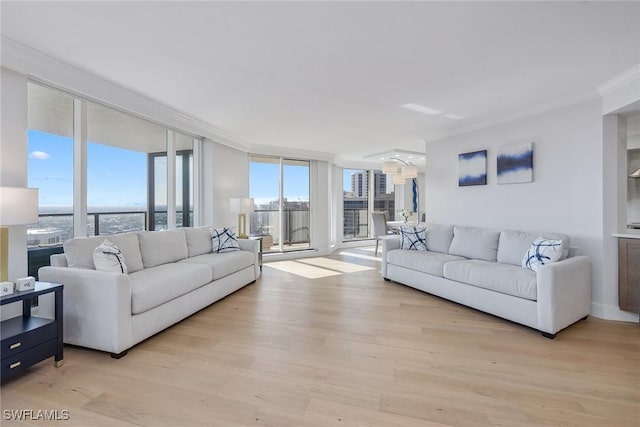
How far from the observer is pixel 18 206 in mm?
2109

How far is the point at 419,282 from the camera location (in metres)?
4.09

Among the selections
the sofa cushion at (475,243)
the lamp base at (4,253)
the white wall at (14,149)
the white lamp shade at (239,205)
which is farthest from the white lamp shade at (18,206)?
the sofa cushion at (475,243)

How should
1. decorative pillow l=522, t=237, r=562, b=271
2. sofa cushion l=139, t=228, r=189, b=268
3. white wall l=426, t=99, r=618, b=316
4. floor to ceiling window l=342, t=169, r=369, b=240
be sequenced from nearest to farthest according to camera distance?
decorative pillow l=522, t=237, r=562, b=271 < white wall l=426, t=99, r=618, b=316 < sofa cushion l=139, t=228, r=189, b=268 < floor to ceiling window l=342, t=169, r=369, b=240

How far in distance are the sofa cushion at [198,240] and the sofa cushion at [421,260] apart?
277 cm

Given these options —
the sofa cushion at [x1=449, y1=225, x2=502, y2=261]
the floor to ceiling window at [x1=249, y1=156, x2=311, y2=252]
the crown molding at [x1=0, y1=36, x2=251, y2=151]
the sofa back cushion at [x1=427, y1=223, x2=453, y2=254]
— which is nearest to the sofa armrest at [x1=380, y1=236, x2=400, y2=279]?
the sofa back cushion at [x1=427, y1=223, x2=453, y2=254]

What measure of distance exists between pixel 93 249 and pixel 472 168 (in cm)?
494

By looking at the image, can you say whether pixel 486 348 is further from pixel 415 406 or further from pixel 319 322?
pixel 319 322

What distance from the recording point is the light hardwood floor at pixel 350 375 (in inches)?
67.4

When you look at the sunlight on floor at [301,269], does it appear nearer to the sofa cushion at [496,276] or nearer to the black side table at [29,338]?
the sofa cushion at [496,276]

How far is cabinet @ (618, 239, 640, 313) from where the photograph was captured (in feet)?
9.70

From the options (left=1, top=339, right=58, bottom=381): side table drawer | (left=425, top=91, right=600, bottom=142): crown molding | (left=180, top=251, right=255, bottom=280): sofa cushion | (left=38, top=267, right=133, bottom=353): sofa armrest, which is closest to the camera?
(left=1, top=339, right=58, bottom=381): side table drawer

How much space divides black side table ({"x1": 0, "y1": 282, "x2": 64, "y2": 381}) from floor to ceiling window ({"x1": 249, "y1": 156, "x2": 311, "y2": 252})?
443cm

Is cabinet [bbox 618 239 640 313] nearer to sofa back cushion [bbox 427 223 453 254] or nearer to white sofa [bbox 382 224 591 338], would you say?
white sofa [bbox 382 224 591 338]

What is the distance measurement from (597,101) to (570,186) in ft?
3.09
